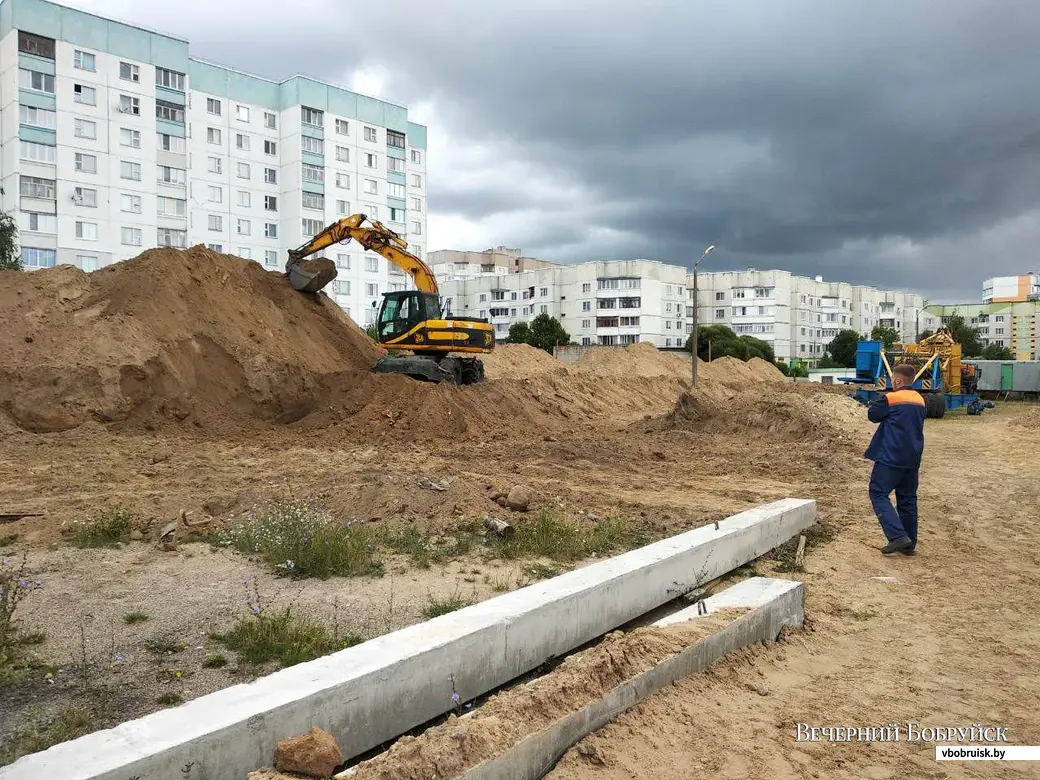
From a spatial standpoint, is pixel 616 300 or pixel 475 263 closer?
pixel 616 300

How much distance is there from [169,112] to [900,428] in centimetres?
4883

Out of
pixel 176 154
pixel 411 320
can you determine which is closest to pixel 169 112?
pixel 176 154

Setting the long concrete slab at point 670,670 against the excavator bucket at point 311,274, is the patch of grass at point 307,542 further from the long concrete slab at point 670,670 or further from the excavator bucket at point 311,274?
the excavator bucket at point 311,274

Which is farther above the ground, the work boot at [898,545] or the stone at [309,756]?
the stone at [309,756]

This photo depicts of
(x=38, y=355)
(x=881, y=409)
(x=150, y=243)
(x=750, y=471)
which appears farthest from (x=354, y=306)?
(x=881, y=409)

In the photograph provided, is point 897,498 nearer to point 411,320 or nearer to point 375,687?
point 375,687

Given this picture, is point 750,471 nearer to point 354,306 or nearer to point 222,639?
point 222,639

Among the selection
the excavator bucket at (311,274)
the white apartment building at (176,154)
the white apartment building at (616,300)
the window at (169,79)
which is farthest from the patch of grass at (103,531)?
the white apartment building at (616,300)

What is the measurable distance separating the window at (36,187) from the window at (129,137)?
15.2 ft

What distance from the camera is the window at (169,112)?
1770 inches

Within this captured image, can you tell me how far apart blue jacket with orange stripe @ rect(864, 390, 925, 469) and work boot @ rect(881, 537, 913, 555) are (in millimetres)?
697

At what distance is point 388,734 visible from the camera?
131 inches

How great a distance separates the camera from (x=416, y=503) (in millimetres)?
8203

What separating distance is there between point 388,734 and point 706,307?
9317cm
